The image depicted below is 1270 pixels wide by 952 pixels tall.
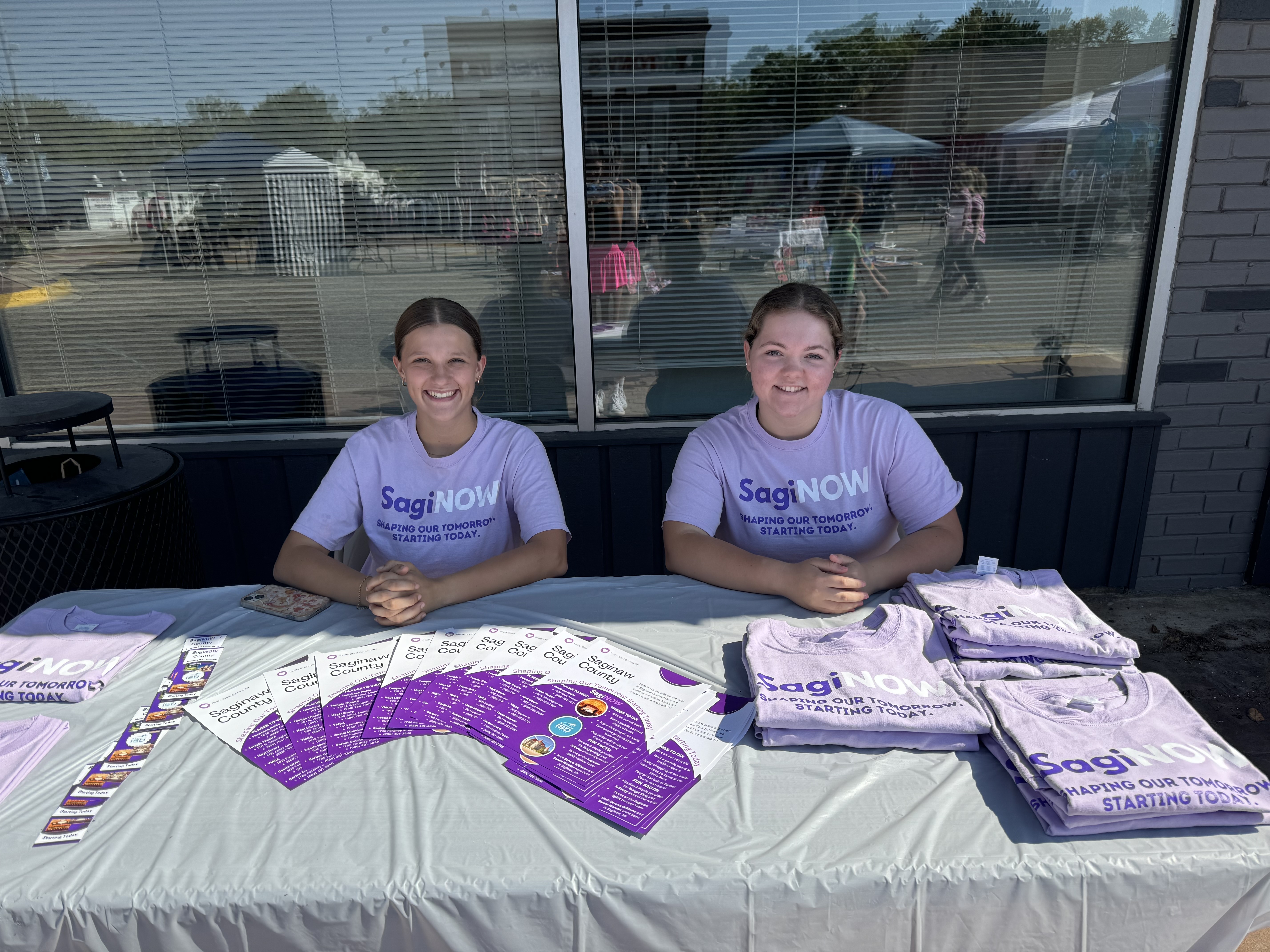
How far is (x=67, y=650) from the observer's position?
1555 mm

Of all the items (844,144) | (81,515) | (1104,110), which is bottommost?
(81,515)

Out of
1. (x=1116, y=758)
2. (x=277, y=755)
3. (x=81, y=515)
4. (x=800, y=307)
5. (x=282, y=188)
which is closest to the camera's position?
(x=1116, y=758)

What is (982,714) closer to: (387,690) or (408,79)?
(387,690)

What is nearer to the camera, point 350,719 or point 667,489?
point 350,719

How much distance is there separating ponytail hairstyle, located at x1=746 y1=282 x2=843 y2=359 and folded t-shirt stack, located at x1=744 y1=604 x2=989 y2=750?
0.76 metres

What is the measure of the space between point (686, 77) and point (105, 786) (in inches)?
113

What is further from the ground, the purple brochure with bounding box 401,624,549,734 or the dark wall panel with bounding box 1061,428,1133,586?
the purple brochure with bounding box 401,624,549,734

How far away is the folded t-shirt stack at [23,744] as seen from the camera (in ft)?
3.95

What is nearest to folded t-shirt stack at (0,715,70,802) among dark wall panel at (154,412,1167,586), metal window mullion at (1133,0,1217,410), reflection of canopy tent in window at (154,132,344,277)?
dark wall panel at (154,412,1167,586)

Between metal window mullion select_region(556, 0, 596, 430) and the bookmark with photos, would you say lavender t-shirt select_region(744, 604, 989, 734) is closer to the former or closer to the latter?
the bookmark with photos

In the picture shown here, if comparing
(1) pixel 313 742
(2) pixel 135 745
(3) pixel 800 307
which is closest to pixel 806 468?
(3) pixel 800 307

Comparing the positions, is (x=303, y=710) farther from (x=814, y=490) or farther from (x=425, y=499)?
(x=814, y=490)

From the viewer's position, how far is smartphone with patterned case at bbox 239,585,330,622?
1.73 meters

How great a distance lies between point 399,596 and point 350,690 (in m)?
0.28
